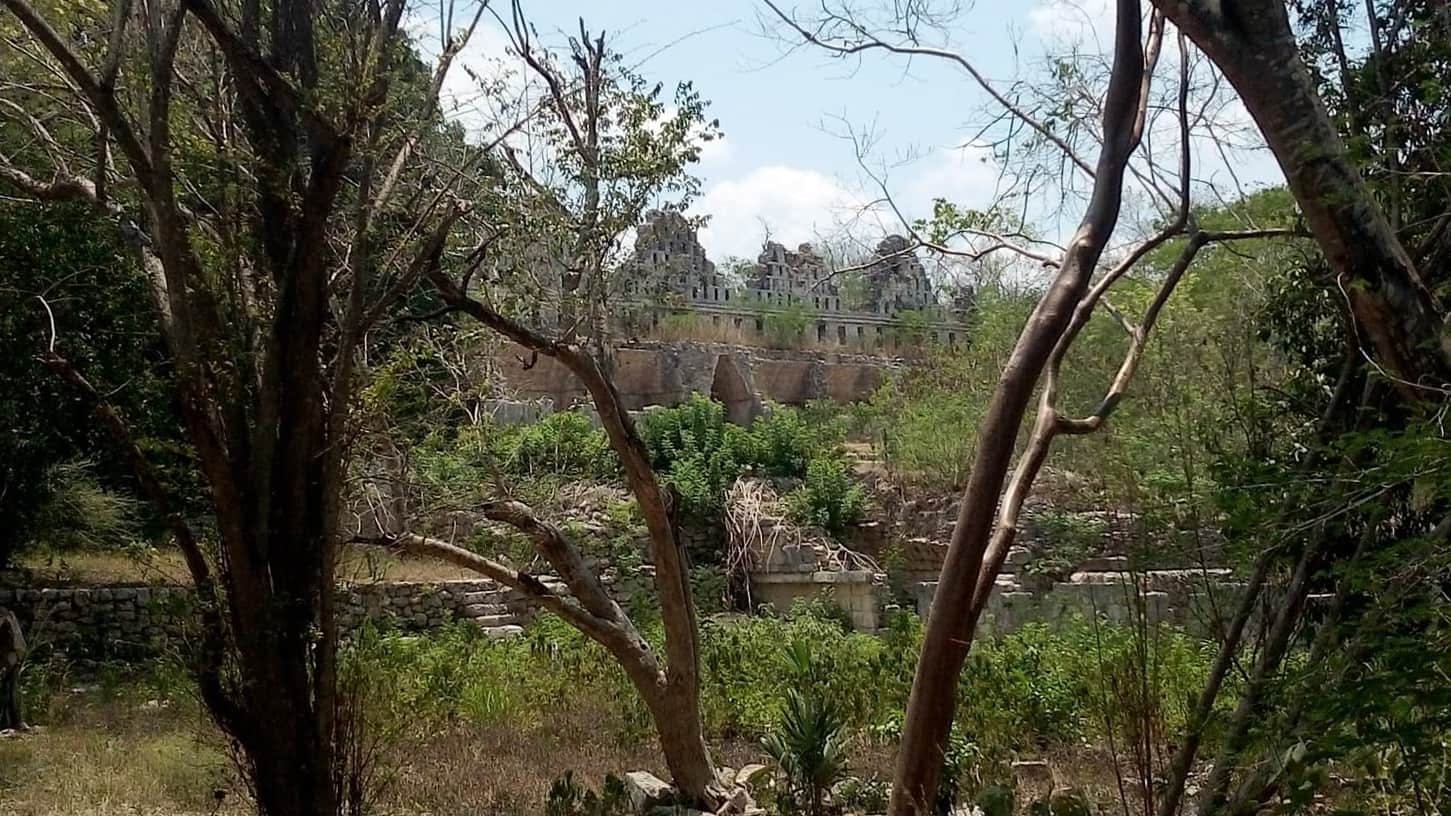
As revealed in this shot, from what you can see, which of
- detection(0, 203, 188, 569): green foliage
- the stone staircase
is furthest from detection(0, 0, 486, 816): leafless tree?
the stone staircase

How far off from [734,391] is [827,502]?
4145mm

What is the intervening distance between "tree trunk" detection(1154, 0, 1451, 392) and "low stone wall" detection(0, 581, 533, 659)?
7488 mm

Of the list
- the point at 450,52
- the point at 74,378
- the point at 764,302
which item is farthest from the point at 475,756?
the point at 764,302

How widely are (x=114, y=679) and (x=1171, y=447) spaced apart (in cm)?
757

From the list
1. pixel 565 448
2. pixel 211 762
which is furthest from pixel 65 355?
pixel 565 448

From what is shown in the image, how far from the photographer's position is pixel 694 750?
17.9 ft

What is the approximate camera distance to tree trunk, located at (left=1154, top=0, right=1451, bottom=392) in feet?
9.02

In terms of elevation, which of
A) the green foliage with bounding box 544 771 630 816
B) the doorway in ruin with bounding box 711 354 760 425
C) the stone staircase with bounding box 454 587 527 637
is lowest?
the stone staircase with bounding box 454 587 527 637

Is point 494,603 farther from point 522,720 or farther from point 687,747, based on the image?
point 687,747

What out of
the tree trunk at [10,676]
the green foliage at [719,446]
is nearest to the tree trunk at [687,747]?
the tree trunk at [10,676]

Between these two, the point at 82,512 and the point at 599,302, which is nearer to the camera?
the point at 599,302

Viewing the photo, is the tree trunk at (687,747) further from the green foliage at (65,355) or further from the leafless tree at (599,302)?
the green foliage at (65,355)

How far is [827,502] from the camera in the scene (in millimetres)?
13344

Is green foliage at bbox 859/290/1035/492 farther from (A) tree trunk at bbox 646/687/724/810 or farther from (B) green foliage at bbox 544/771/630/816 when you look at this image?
(B) green foliage at bbox 544/771/630/816
